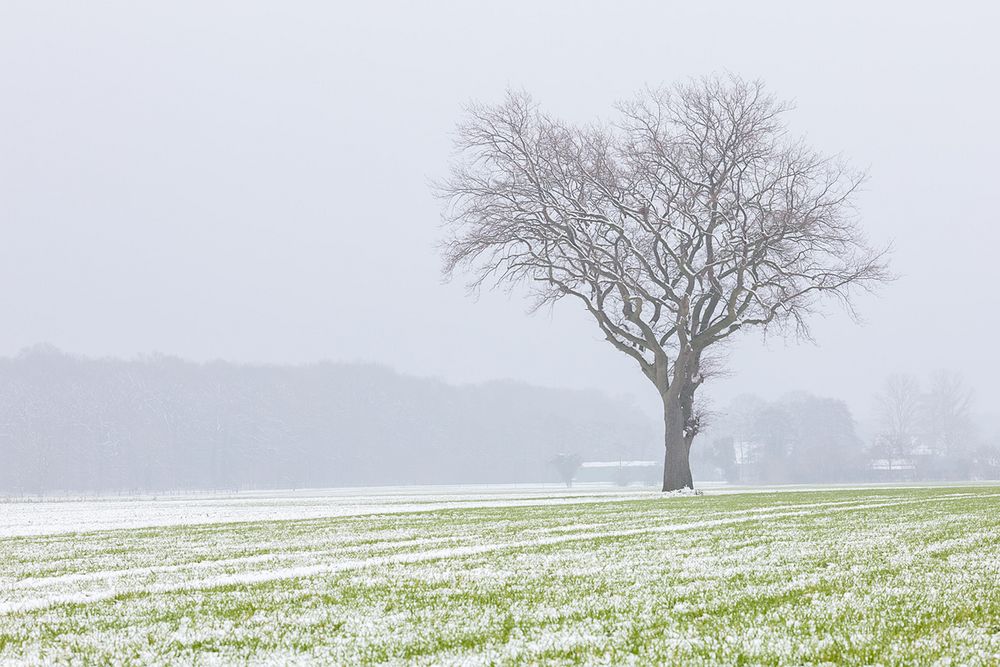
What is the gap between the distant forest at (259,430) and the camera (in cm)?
10800

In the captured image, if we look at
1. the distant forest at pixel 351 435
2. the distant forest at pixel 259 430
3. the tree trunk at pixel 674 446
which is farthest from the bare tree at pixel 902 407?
the tree trunk at pixel 674 446

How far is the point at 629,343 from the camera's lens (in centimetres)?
3797

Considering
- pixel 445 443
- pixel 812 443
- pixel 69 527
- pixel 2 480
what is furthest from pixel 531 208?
pixel 445 443

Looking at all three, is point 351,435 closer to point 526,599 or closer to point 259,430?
point 259,430

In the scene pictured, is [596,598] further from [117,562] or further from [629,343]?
[629,343]

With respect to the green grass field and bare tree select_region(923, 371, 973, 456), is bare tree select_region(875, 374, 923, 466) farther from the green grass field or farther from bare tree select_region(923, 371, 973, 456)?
the green grass field

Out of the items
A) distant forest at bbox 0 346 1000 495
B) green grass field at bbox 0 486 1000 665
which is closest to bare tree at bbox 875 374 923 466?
distant forest at bbox 0 346 1000 495

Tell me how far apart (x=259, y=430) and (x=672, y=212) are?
321 ft

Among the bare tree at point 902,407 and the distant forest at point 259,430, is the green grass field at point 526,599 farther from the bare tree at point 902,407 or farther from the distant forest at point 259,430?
the bare tree at point 902,407

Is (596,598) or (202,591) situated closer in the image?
(596,598)

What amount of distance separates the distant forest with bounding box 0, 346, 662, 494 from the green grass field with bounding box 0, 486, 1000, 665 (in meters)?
93.3

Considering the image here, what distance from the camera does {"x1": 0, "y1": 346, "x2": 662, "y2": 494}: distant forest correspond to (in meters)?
108

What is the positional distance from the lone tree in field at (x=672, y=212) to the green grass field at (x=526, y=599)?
2119 cm

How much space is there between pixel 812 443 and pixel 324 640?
13061cm
